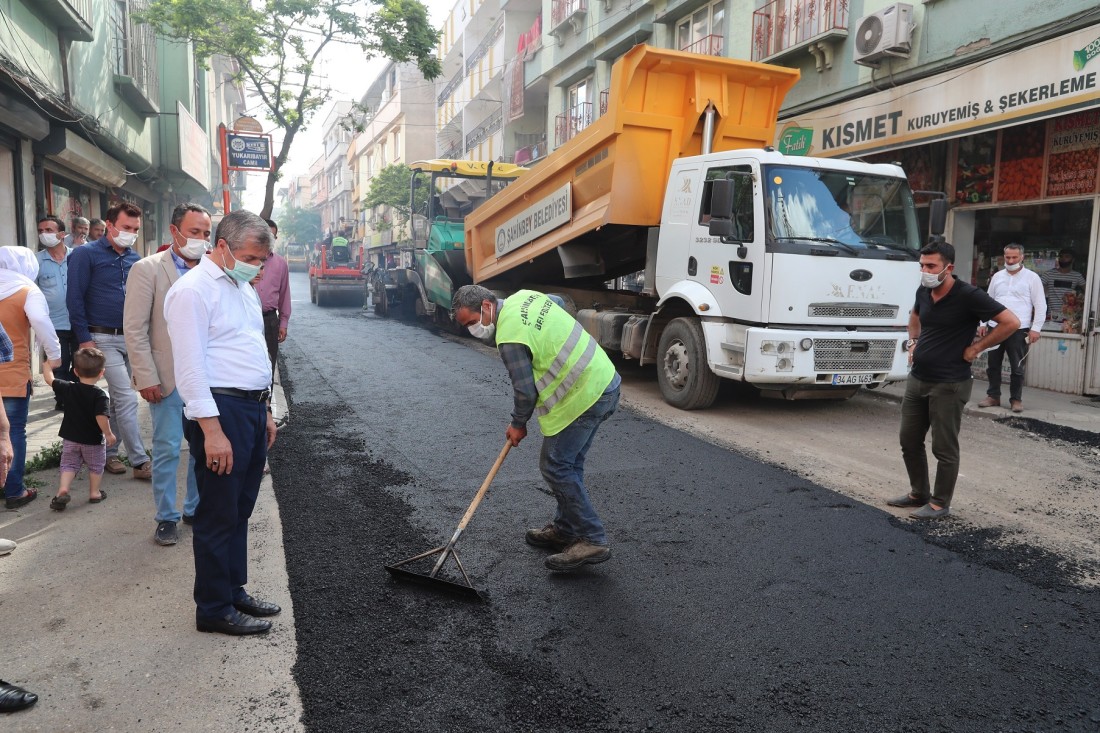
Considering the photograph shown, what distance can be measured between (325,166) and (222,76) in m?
58.4

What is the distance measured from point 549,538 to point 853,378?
14.8 feet

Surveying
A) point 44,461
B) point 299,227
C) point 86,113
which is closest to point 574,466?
point 44,461

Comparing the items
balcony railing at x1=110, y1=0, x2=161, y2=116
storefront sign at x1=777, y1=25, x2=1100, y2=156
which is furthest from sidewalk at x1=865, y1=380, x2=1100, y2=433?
balcony railing at x1=110, y1=0, x2=161, y2=116

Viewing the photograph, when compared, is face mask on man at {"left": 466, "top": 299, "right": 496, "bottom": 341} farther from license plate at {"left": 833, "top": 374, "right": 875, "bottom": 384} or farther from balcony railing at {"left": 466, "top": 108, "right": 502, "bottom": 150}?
balcony railing at {"left": 466, "top": 108, "right": 502, "bottom": 150}

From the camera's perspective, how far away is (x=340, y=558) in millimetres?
3984

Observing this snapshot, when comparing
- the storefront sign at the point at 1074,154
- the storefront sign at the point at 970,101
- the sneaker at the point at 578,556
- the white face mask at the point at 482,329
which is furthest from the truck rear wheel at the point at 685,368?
the storefront sign at the point at 1074,154

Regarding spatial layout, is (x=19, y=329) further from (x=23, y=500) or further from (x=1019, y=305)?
(x=1019, y=305)

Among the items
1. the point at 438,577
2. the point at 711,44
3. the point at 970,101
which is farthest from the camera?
the point at 711,44

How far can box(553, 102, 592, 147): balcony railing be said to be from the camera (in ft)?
68.4

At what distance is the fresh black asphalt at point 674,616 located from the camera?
2711mm

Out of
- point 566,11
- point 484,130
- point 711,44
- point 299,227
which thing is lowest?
point 711,44

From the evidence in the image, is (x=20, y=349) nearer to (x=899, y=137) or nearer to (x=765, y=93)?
(x=765, y=93)

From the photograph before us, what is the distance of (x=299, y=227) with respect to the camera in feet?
268

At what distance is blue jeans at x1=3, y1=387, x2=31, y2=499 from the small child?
0.20 meters
